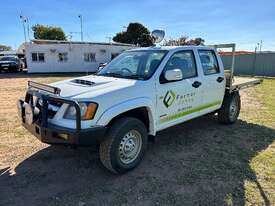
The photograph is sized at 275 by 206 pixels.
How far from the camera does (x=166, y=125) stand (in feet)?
15.4

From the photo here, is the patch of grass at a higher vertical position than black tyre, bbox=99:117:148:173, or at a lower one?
lower

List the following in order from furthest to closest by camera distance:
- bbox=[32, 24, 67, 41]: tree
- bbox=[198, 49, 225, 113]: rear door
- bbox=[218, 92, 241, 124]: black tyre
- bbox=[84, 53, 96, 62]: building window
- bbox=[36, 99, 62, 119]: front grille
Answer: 1. bbox=[32, 24, 67, 41]: tree
2. bbox=[84, 53, 96, 62]: building window
3. bbox=[218, 92, 241, 124]: black tyre
4. bbox=[198, 49, 225, 113]: rear door
5. bbox=[36, 99, 62, 119]: front grille

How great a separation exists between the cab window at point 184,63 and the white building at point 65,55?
23.0 m

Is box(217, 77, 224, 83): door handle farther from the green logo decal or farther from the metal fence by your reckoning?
the metal fence

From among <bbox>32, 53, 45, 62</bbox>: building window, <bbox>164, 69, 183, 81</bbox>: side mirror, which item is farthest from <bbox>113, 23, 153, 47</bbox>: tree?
<bbox>164, 69, 183, 81</bbox>: side mirror

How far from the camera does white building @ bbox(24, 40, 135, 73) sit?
28391mm

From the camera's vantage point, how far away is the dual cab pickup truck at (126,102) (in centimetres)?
358

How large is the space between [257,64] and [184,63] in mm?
20863

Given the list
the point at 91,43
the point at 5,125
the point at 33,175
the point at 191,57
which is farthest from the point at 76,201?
the point at 91,43

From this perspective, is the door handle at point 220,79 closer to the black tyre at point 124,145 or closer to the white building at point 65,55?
the black tyre at point 124,145

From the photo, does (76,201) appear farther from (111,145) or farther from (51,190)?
(111,145)

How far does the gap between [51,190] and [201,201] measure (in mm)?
1982

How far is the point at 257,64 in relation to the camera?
2350 cm

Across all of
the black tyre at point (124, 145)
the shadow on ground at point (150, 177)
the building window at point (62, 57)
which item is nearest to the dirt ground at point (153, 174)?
the shadow on ground at point (150, 177)
